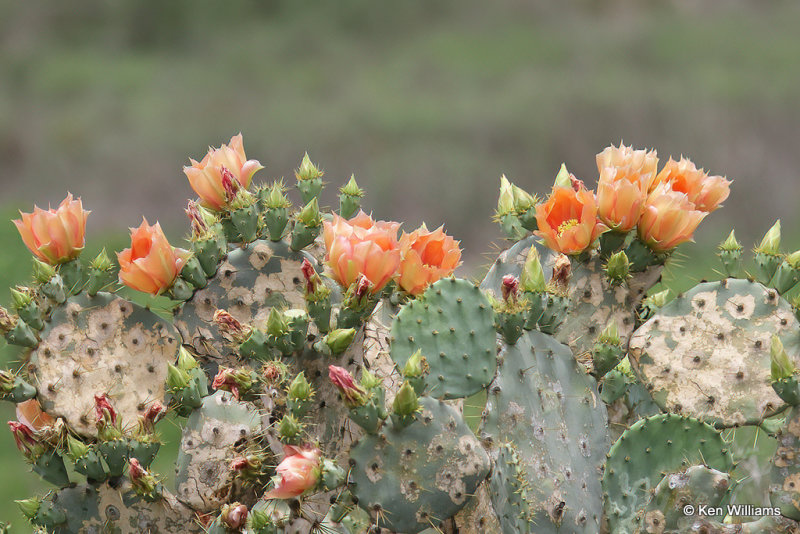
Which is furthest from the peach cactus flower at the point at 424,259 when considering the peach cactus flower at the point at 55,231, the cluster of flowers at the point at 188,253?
the peach cactus flower at the point at 55,231

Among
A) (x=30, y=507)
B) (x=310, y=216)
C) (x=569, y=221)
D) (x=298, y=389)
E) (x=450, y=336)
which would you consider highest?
(x=569, y=221)

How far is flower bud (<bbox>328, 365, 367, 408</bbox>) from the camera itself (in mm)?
1352

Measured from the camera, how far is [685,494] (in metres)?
1.48

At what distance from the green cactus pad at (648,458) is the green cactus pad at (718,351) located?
0.36 feet

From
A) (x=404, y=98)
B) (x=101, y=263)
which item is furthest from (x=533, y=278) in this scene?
(x=404, y=98)

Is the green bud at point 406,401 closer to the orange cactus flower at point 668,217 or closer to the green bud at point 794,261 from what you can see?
the orange cactus flower at point 668,217

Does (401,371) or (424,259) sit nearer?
(401,371)

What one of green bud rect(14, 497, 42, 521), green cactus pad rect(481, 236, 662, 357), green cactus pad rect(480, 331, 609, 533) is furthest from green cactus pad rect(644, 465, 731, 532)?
green bud rect(14, 497, 42, 521)

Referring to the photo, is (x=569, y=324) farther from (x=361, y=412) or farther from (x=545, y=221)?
(x=361, y=412)

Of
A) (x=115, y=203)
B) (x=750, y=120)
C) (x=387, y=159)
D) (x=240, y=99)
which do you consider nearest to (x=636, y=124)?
(x=750, y=120)

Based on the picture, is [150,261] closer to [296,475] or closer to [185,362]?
[185,362]

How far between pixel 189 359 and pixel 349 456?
32 cm

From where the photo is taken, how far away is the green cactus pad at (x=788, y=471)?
1.56 m

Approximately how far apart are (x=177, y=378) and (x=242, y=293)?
1.01ft
